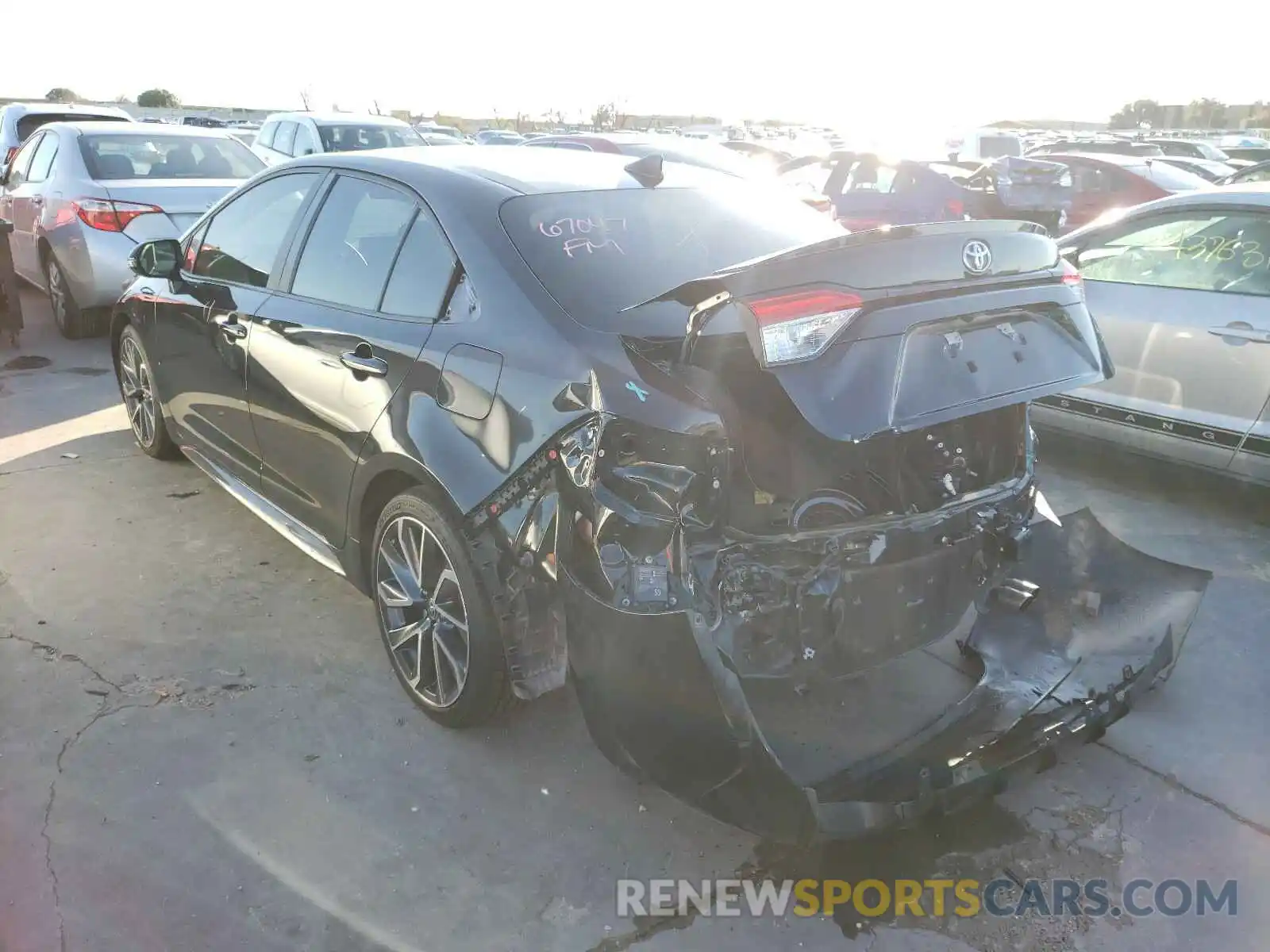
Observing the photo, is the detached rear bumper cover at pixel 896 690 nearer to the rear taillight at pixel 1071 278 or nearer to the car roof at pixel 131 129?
the rear taillight at pixel 1071 278

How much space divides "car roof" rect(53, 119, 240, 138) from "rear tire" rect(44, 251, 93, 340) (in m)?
1.11

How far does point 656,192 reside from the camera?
334cm

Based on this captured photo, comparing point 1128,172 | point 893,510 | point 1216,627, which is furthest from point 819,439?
point 1128,172

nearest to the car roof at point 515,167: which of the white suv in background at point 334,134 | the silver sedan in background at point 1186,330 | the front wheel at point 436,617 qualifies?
the front wheel at point 436,617

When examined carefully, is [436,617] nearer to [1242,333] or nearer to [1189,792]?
[1189,792]

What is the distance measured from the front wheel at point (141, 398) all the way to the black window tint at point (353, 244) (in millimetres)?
1911

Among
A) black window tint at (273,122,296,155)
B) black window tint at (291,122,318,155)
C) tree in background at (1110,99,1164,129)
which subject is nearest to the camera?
black window tint at (291,122,318,155)

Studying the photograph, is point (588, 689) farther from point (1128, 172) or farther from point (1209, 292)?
point (1128, 172)

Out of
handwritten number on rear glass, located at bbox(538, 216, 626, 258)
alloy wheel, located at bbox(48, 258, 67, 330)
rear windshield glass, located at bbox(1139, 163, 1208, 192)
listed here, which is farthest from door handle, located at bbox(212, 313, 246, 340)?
rear windshield glass, located at bbox(1139, 163, 1208, 192)

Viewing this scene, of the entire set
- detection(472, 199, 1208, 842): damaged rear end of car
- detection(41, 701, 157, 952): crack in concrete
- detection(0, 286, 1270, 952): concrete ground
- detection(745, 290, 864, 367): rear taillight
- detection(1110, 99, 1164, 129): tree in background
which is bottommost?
detection(41, 701, 157, 952): crack in concrete

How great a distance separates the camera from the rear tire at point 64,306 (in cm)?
805

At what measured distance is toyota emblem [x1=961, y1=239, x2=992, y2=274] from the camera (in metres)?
2.52

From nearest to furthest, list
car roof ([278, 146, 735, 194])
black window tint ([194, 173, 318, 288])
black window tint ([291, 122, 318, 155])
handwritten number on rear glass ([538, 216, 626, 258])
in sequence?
1. handwritten number on rear glass ([538, 216, 626, 258])
2. car roof ([278, 146, 735, 194])
3. black window tint ([194, 173, 318, 288])
4. black window tint ([291, 122, 318, 155])

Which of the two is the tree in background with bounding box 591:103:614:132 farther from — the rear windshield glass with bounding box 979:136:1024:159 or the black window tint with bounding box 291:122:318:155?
the black window tint with bounding box 291:122:318:155
